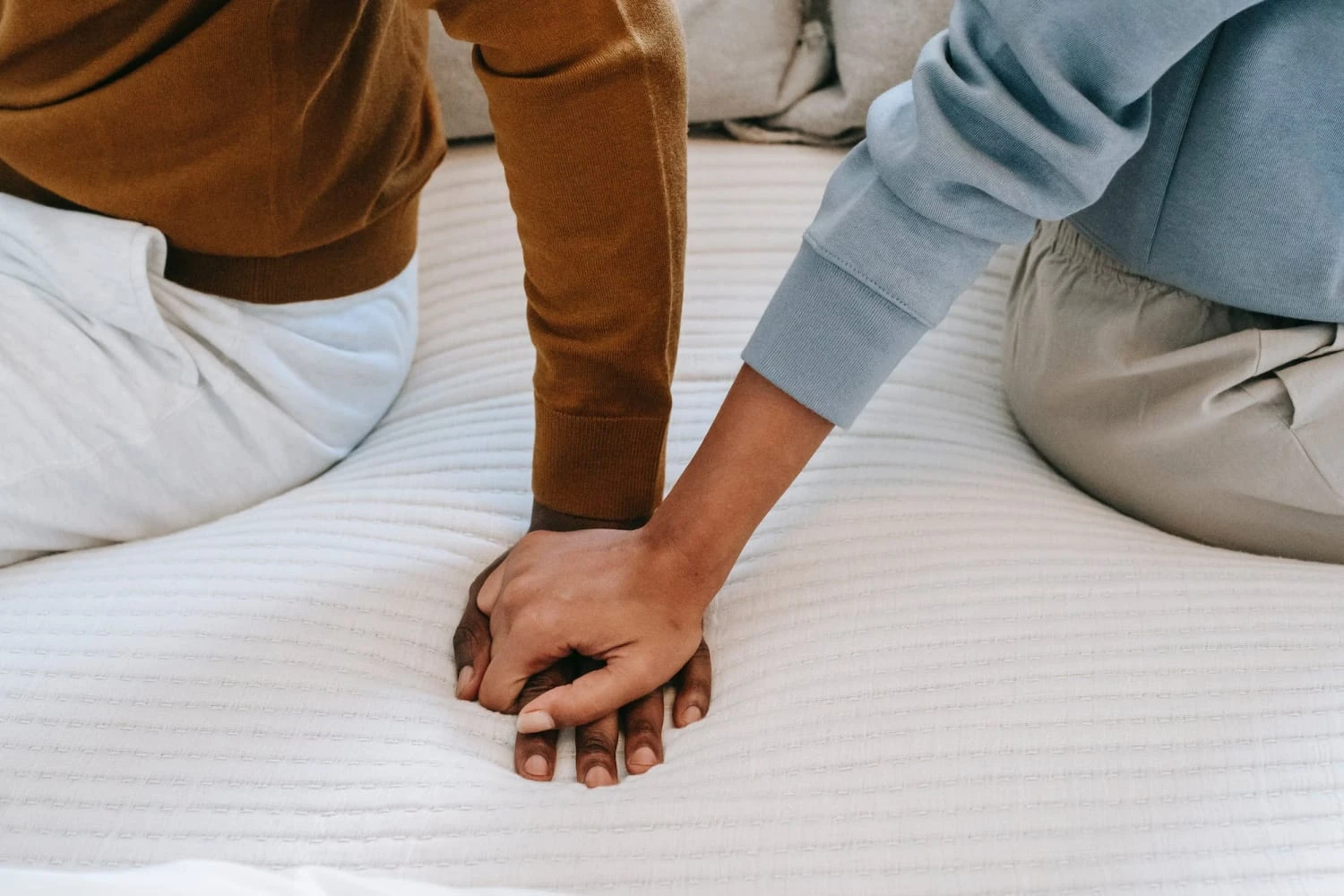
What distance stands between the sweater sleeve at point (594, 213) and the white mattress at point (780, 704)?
10cm

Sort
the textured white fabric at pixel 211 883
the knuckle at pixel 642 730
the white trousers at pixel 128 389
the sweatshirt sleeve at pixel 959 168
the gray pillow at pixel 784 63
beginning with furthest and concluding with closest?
the gray pillow at pixel 784 63 < the white trousers at pixel 128 389 < the knuckle at pixel 642 730 < the sweatshirt sleeve at pixel 959 168 < the textured white fabric at pixel 211 883

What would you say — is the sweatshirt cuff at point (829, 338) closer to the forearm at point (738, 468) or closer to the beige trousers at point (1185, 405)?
the forearm at point (738, 468)

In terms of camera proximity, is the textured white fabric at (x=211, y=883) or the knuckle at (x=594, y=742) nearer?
the textured white fabric at (x=211, y=883)

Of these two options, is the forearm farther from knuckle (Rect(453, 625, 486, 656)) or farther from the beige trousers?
the beige trousers

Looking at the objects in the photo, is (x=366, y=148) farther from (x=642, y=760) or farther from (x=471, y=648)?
(x=642, y=760)

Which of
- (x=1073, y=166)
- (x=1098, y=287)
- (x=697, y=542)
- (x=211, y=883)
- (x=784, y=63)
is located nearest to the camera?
(x=211, y=883)

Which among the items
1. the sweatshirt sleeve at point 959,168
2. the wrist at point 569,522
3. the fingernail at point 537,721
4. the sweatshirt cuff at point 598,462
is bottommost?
the fingernail at point 537,721

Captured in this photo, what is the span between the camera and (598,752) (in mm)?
620

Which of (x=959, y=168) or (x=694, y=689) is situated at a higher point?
(x=959, y=168)

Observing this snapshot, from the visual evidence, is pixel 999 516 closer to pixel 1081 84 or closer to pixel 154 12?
pixel 1081 84

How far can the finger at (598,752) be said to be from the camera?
2.00 feet

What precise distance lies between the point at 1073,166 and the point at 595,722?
40cm

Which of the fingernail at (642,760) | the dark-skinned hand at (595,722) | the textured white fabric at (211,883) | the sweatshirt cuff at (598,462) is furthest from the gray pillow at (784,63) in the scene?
the textured white fabric at (211,883)

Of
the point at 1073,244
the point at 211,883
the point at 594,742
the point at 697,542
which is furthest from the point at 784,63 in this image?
the point at 211,883
